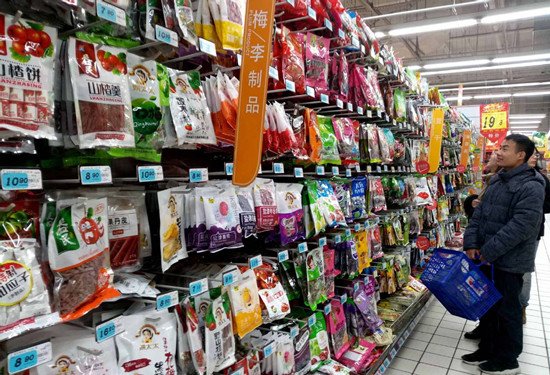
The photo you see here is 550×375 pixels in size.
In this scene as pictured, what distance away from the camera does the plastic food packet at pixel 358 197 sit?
10.4ft

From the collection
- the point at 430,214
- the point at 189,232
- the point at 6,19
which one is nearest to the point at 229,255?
the point at 189,232

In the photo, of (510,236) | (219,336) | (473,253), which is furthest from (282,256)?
(473,253)

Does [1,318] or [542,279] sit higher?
[1,318]

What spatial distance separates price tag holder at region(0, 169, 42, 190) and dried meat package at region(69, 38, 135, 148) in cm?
17

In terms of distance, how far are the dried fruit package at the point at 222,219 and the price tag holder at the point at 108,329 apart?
455 millimetres

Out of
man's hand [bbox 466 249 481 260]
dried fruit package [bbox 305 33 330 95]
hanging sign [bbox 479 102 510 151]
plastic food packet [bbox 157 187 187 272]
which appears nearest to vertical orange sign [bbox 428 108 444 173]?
man's hand [bbox 466 249 481 260]

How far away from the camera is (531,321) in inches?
176

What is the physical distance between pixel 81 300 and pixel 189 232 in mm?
520

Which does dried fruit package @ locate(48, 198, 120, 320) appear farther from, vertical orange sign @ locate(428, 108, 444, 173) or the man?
vertical orange sign @ locate(428, 108, 444, 173)

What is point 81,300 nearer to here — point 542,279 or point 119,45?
point 119,45

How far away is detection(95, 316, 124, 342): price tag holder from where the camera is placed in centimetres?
125

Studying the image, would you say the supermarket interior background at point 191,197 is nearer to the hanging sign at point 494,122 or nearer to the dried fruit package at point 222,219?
the dried fruit package at point 222,219

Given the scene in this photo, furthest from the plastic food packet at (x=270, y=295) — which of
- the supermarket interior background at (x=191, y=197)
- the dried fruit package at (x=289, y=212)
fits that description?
the dried fruit package at (x=289, y=212)

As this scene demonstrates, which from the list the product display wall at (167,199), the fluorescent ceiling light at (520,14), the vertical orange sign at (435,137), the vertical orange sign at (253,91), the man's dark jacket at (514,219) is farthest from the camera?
the fluorescent ceiling light at (520,14)
